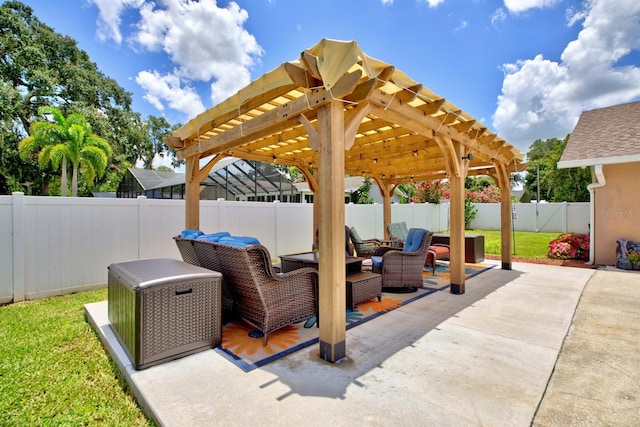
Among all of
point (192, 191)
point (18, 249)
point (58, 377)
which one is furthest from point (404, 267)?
point (18, 249)

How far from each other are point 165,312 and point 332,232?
1.63 metres

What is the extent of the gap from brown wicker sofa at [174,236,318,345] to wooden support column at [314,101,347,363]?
58cm

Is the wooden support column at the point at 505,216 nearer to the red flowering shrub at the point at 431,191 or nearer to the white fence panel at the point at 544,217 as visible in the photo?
the white fence panel at the point at 544,217

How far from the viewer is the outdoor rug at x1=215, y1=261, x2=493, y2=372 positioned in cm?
285

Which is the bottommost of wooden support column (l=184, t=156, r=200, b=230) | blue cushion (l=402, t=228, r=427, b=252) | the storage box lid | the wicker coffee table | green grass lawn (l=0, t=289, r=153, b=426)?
green grass lawn (l=0, t=289, r=153, b=426)

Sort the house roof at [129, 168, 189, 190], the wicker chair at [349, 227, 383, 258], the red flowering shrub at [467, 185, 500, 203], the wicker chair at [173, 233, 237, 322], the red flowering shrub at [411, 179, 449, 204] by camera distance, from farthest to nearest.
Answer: the red flowering shrub at [467, 185, 500, 203]
the red flowering shrub at [411, 179, 449, 204]
the house roof at [129, 168, 189, 190]
the wicker chair at [349, 227, 383, 258]
the wicker chair at [173, 233, 237, 322]

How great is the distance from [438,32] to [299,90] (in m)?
6.13

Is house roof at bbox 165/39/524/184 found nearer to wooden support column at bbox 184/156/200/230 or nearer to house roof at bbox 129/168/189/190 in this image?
wooden support column at bbox 184/156/200/230

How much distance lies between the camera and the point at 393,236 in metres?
8.47

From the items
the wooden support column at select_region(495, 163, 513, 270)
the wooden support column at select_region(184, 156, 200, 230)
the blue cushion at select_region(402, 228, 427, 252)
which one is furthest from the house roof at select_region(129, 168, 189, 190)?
the wooden support column at select_region(495, 163, 513, 270)

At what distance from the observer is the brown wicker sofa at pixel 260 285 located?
2.97 meters

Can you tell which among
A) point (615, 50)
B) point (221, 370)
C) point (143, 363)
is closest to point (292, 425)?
point (221, 370)

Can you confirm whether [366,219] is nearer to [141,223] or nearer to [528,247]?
[528,247]

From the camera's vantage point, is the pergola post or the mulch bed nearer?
the pergola post
